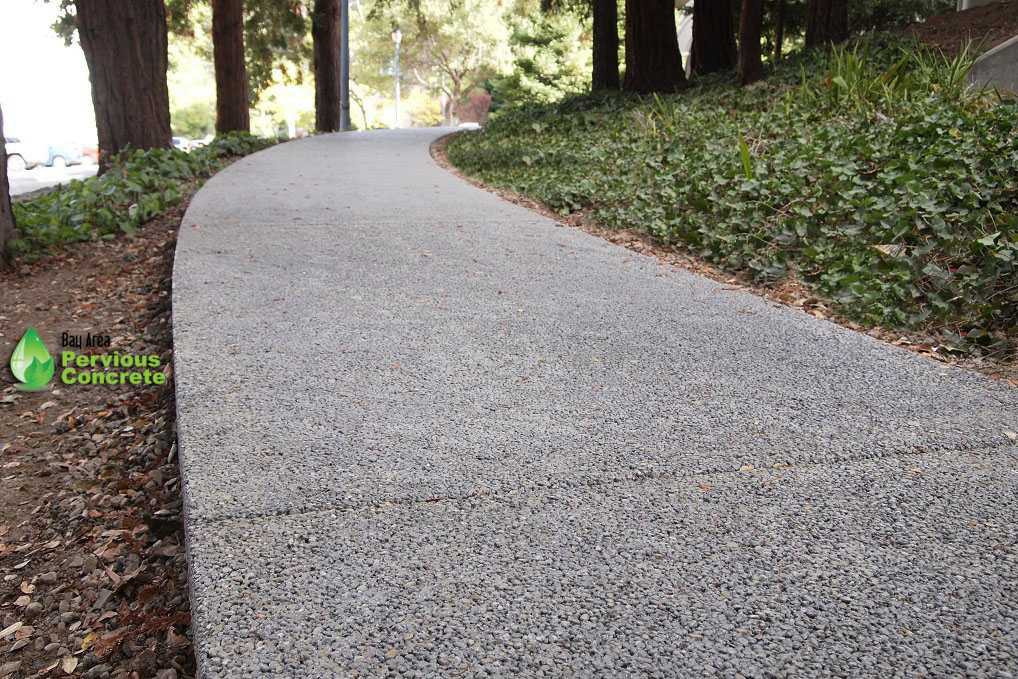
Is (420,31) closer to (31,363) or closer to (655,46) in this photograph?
(655,46)

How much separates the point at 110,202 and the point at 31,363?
3721 millimetres

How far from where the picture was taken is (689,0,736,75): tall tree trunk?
15430 mm

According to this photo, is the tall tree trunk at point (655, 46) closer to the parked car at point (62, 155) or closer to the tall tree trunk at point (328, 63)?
the tall tree trunk at point (328, 63)

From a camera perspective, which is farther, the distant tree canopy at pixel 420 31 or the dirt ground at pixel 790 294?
the distant tree canopy at pixel 420 31

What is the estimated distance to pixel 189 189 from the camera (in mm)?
9094

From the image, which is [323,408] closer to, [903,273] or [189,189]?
[903,273]

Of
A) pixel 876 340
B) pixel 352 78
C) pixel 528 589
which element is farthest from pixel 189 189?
pixel 352 78

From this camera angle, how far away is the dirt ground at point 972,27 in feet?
35.2

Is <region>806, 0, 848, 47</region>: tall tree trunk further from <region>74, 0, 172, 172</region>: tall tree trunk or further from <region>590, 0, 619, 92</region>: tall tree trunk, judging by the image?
<region>74, 0, 172, 172</region>: tall tree trunk

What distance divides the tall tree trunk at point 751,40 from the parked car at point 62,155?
88.9 feet

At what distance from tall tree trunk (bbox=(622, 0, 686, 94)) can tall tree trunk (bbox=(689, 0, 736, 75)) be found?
1.06 m

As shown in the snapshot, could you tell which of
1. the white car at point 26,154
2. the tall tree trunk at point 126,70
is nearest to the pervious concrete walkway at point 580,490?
the tall tree trunk at point 126,70

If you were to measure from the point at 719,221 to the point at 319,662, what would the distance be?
5.05 m

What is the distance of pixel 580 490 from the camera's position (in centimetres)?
255
